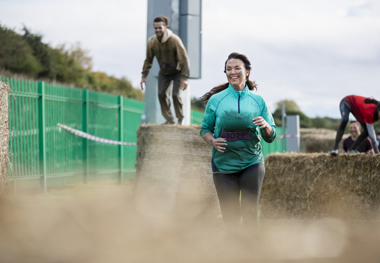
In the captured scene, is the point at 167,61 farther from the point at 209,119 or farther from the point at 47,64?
the point at 47,64

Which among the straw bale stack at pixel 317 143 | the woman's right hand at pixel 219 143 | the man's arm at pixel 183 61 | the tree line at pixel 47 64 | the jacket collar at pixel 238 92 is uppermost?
the tree line at pixel 47 64

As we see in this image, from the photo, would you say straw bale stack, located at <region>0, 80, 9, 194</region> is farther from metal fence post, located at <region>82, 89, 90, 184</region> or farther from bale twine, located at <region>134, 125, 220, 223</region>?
metal fence post, located at <region>82, 89, 90, 184</region>

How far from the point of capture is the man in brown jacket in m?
8.73

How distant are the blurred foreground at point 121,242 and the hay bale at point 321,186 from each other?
4.07m

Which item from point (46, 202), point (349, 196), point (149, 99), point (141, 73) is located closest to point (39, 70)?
point (149, 99)

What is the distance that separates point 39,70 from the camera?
3581 centimetres

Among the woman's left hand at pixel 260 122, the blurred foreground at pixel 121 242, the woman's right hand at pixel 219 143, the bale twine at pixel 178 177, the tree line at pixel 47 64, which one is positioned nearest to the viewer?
the blurred foreground at pixel 121 242

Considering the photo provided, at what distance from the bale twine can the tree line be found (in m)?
24.1

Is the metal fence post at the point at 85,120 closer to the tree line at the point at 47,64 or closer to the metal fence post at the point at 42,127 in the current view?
the metal fence post at the point at 42,127

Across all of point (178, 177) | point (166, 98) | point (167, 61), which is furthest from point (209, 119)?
point (166, 98)

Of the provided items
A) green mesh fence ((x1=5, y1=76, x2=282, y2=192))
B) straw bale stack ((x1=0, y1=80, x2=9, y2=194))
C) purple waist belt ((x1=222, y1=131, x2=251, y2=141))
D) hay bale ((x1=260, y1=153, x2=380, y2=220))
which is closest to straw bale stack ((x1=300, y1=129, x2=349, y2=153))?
green mesh fence ((x1=5, y1=76, x2=282, y2=192))

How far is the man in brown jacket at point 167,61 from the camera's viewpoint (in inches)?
344

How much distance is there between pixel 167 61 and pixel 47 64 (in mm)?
29722

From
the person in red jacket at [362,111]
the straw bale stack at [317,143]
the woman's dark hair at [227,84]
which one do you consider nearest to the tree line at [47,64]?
the straw bale stack at [317,143]
